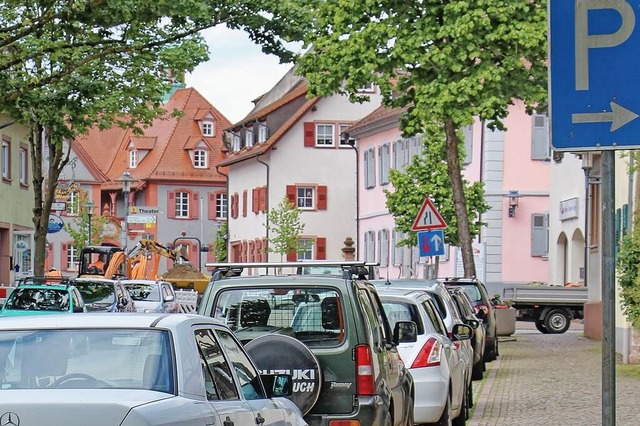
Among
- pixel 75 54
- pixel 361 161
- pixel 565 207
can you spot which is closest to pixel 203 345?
pixel 75 54

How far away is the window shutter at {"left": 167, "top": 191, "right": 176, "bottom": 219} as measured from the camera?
117 m

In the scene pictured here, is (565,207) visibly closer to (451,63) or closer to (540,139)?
(540,139)

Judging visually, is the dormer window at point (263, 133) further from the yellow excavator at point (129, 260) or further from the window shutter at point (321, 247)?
the yellow excavator at point (129, 260)

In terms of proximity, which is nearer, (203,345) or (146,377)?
(146,377)

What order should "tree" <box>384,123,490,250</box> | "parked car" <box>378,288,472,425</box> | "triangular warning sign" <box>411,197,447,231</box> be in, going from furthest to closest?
1. "tree" <box>384,123,490,250</box>
2. "triangular warning sign" <box>411,197,447,231</box>
3. "parked car" <box>378,288,472,425</box>

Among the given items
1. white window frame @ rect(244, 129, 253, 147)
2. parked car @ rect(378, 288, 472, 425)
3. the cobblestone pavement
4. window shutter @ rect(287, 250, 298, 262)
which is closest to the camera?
parked car @ rect(378, 288, 472, 425)

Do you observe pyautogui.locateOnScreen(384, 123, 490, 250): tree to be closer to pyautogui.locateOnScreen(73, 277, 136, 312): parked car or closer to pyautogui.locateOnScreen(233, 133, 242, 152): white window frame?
pyautogui.locateOnScreen(73, 277, 136, 312): parked car

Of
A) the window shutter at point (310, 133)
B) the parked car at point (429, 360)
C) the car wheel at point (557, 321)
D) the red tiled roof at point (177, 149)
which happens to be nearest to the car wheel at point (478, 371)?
the parked car at point (429, 360)

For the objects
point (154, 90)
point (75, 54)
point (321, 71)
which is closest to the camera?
point (75, 54)

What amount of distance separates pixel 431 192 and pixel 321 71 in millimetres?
21492

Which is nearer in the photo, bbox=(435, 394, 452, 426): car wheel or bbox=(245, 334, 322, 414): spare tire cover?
bbox=(245, 334, 322, 414): spare tire cover

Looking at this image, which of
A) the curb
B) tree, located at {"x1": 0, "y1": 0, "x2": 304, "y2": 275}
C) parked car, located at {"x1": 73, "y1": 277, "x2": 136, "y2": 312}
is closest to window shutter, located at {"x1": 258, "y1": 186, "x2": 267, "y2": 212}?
parked car, located at {"x1": 73, "y1": 277, "x2": 136, "y2": 312}

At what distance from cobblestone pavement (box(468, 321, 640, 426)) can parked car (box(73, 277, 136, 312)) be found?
8581mm

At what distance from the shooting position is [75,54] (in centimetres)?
2588
